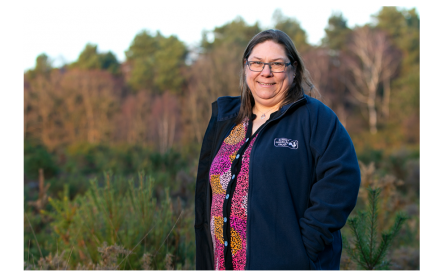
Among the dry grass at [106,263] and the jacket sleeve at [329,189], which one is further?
the dry grass at [106,263]

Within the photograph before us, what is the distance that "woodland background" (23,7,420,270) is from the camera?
12.5ft

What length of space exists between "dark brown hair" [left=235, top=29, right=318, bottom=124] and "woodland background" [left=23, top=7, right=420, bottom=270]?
1.60m

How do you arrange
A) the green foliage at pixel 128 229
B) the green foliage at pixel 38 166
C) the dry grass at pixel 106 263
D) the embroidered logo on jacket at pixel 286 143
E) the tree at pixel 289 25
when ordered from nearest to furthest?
→ the embroidered logo on jacket at pixel 286 143 → the dry grass at pixel 106 263 → the green foliage at pixel 128 229 → the green foliage at pixel 38 166 → the tree at pixel 289 25

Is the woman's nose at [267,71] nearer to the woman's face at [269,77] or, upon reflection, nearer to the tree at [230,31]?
the woman's face at [269,77]

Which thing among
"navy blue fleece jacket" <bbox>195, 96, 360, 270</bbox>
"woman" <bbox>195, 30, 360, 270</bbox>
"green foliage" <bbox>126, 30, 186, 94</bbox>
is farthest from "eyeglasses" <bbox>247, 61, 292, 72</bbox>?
"green foliage" <bbox>126, 30, 186, 94</bbox>

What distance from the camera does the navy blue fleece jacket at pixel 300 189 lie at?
1.84m

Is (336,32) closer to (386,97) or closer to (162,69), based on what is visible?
(386,97)

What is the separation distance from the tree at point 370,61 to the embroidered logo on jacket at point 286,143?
104 feet

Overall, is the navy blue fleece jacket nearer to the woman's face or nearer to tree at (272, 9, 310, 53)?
the woman's face

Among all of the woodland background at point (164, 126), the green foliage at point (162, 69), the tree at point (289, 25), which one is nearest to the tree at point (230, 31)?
the woodland background at point (164, 126)

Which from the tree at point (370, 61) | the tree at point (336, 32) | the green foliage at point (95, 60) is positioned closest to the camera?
the tree at point (370, 61)

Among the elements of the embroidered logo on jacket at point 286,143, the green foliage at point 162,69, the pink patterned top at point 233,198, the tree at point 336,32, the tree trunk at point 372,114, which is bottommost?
the pink patterned top at point 233,198

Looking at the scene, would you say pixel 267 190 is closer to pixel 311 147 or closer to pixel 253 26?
pixel 311 147

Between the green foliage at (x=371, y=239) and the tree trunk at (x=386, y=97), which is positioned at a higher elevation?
the tree trunk at (x=386, y=97)
